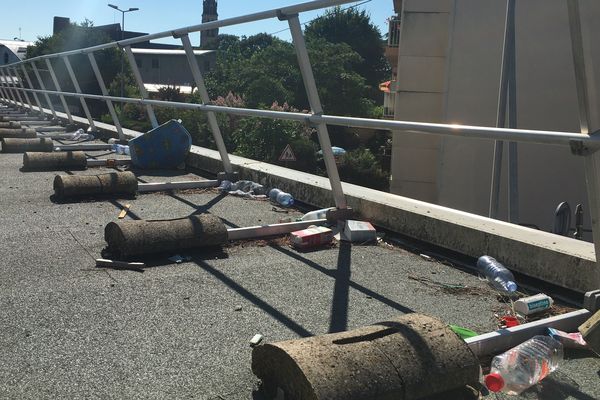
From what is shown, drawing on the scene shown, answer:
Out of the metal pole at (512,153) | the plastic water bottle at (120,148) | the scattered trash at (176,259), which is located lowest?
the scattered trash at (176,259)

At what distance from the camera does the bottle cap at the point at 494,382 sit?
2297mm

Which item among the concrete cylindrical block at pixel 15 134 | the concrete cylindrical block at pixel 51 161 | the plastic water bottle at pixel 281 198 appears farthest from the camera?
the concrete cylindrical block at pixel 15 134

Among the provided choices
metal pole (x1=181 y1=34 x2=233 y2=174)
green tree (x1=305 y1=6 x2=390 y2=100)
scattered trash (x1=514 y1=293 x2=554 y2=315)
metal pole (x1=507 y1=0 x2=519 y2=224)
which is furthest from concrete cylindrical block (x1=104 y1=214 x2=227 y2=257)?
green tree (x1=305 y1=6 x2=390 y2=100)

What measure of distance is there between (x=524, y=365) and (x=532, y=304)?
706mm

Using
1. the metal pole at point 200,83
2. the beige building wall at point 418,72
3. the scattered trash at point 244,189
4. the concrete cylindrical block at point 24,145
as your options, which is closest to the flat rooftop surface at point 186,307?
the scattered trash at point 244,189

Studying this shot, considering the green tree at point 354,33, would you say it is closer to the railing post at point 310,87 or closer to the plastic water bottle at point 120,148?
the plastic water bottle at point 120,148

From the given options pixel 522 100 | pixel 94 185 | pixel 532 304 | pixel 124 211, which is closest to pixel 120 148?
pixel 94 185

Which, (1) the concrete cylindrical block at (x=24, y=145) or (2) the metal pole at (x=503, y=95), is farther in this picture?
(1) the concrete cylindrical block at (x=24, y=145)

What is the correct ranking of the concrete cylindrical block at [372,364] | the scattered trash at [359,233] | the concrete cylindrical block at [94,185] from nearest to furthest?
the concrete cylindrical block at [372,364], the scattered trash at [359,233], the concrete cylindrical block at [94,185]

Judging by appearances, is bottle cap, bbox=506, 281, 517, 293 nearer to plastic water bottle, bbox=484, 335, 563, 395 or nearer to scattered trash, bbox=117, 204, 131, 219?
plastic water bottle, bbox=484, 335, 563, 395

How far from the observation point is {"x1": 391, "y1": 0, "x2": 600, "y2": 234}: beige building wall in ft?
39.5

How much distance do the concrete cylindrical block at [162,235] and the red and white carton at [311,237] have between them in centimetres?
50

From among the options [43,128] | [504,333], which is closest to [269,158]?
[43,128]

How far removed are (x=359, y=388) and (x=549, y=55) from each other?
1207cm
